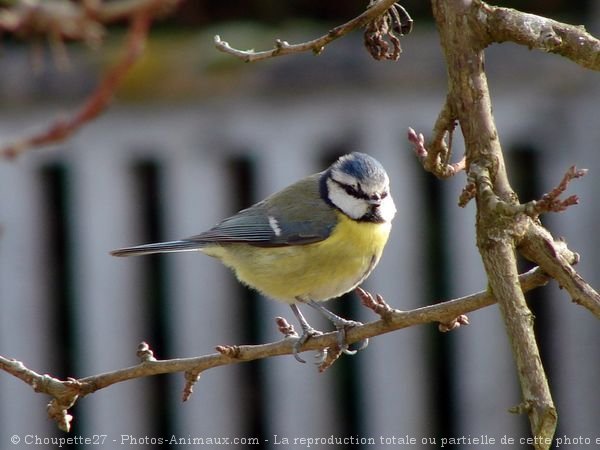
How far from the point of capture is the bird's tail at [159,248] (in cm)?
295

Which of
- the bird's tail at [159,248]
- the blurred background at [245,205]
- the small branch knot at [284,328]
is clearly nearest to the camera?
the small branch knot at [284,328]

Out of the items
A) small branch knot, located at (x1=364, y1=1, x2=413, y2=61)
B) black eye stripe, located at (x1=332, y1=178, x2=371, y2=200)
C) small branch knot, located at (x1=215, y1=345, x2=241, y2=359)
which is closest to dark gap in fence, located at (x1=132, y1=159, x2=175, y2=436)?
black eye stripe, located at (x1=332, y1=178, x2=371, y2=200)

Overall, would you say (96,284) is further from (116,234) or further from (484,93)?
(484,93)

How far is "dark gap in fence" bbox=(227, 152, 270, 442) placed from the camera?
4316 millimetres

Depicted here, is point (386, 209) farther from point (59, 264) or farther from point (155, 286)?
point (59, 264)

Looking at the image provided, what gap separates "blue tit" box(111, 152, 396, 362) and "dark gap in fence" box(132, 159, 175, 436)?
120cm

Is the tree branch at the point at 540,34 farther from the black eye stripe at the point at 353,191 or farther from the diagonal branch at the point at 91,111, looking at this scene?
the black eye stripe at the point at 353,191

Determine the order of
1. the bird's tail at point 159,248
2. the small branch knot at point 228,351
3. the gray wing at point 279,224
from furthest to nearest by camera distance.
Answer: the gray wing at point 279,224 → the bird's tail at point 159,248 → the small branch knot at point 228,351

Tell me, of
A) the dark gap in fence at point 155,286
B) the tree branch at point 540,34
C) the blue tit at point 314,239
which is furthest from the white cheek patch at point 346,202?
the tree branch at point 540,34

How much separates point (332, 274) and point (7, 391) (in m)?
1.99

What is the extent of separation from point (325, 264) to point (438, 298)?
143 centimetres

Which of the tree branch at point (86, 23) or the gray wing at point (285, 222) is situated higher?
the tree branch at point (86, 23)

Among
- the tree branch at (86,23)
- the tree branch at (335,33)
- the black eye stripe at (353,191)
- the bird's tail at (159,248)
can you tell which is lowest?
the tree branch at (335,33)

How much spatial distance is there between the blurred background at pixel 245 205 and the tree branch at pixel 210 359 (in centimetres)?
221
